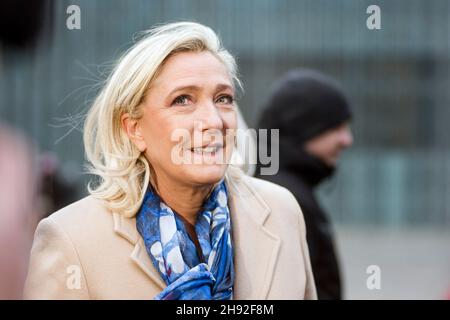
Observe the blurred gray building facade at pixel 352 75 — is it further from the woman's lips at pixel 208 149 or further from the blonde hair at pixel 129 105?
the woman's lips at pixel 208 149

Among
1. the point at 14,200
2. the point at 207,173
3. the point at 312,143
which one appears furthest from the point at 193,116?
the point at 312,143

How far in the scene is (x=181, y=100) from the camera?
2.18 metres

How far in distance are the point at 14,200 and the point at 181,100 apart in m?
0.99

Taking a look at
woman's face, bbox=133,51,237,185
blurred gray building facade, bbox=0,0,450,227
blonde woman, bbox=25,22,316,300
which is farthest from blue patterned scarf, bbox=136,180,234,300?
blurred gray building facade, bbox=0,0,450,227

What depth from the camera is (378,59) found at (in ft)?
50.5

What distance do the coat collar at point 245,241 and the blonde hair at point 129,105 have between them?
0.09 meters

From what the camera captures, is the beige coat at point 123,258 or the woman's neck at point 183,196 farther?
the woman's neck at point 183,196

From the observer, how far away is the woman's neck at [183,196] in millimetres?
2301

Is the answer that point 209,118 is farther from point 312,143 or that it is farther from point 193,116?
point 312,143

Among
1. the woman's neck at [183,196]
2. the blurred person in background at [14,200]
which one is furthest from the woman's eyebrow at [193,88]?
the blurred person in background at [14,200]

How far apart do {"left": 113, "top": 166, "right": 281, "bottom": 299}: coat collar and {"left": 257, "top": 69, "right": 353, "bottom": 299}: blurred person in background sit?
0.96 meters

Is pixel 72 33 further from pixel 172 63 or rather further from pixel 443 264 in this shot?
pixel 172 63

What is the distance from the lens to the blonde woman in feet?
7.09
